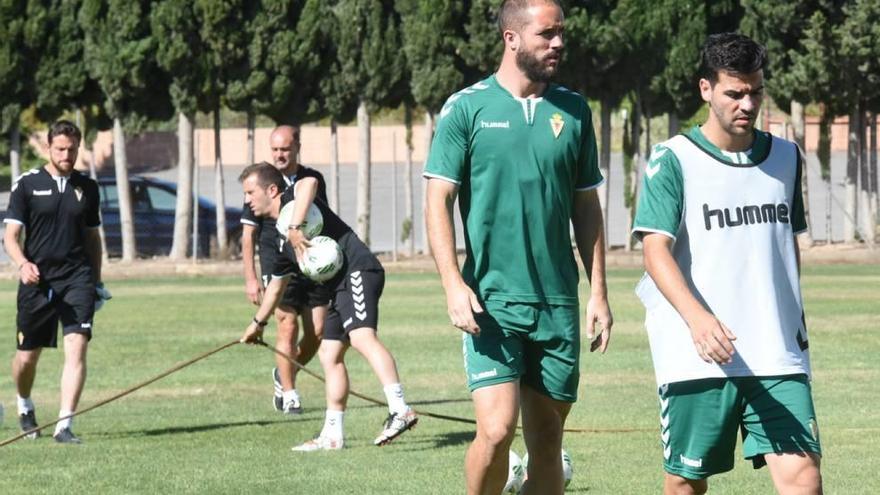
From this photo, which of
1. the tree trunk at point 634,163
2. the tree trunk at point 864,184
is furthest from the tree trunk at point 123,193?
the tree trunk at point 864,184

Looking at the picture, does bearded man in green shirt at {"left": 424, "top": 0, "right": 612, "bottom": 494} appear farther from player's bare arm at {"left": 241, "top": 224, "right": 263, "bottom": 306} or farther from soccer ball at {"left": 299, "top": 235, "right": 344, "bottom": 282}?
player's bare arm at {"left": 241, "top": 224, "right": 263, "bottom": 306}

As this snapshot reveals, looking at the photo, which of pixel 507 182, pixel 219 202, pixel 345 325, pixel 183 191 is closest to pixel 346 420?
pixel 345 325

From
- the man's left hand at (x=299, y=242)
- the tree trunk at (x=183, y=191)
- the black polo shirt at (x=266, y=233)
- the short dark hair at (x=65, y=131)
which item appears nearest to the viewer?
the man's left hand at (x=299, y=242)

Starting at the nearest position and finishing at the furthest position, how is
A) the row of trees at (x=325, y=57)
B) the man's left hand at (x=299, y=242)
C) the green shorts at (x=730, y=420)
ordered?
the green shorts at (x=730, y=420) < the man's left hand at (x=299, y=242) < the row of trees at (x=325, y=57)

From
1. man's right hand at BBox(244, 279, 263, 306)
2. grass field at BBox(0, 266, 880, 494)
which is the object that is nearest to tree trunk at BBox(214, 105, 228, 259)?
grass field at BBox(0, 266, 880, 494)

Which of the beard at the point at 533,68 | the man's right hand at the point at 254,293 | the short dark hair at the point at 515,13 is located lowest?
the man's right hand at the point at 254,293

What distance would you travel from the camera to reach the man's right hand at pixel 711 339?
623 centimetres

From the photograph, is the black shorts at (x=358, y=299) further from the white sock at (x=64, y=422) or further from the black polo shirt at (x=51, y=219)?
the black polo shirt at (x=51, y=219)

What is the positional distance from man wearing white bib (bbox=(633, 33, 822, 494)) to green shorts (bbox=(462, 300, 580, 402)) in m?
0.80

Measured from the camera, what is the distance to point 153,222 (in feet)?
115

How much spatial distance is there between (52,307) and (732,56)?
7166mm

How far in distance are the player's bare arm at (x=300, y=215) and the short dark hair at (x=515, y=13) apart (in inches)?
152

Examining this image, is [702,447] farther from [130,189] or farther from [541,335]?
[130,189]

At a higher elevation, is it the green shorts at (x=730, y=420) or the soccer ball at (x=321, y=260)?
the soccer ball at (x=321, y=260)
